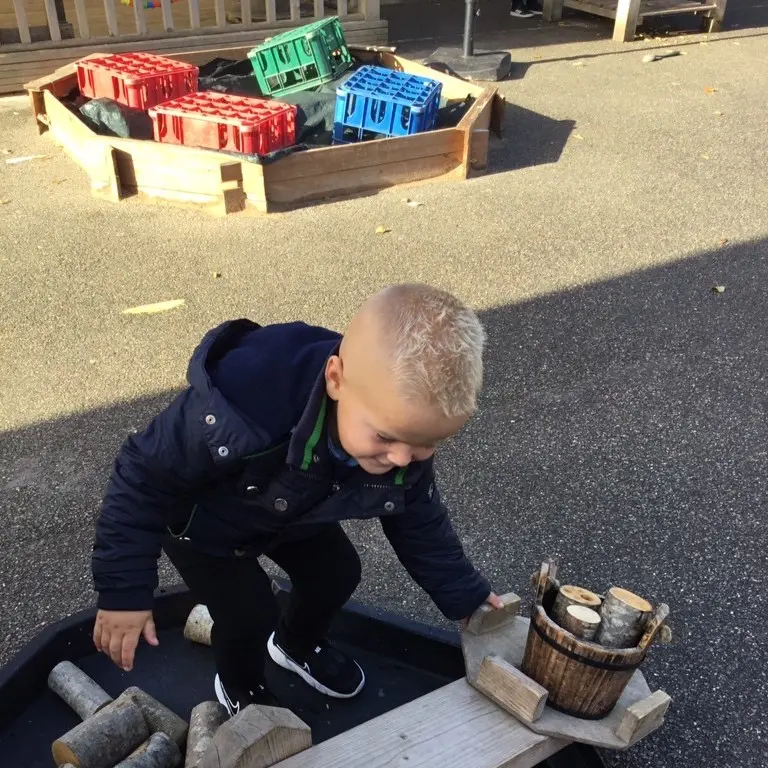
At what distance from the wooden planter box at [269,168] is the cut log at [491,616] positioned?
3629mm

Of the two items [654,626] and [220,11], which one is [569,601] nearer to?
[654,626]

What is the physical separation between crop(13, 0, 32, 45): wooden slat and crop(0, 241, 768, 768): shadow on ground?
5.57 metres

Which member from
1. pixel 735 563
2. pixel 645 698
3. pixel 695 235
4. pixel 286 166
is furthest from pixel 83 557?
pixel 695 235

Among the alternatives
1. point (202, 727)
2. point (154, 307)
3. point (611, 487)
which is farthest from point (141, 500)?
point (154, 307)

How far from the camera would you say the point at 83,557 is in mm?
2805

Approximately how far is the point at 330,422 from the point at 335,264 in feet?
10.3


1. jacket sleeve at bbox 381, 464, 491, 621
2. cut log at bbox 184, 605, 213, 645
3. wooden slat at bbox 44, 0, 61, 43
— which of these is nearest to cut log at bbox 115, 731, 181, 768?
cut log at bbox 184, 605, 213, 645

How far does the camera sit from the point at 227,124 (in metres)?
5.13

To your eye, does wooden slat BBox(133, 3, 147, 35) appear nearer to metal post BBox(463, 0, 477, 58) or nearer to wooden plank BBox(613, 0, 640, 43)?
metal post BBox(463, 0, 477, 58)

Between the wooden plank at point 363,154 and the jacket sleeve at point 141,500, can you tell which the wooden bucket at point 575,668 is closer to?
the jacket sleeve at point 141,500

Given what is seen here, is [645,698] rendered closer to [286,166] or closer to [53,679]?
[53,679]

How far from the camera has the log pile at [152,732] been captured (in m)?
1.68

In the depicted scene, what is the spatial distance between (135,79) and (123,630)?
519 centimetres

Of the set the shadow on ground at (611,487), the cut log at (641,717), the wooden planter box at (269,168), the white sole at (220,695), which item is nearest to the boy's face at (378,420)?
the cut log at (641,717)
